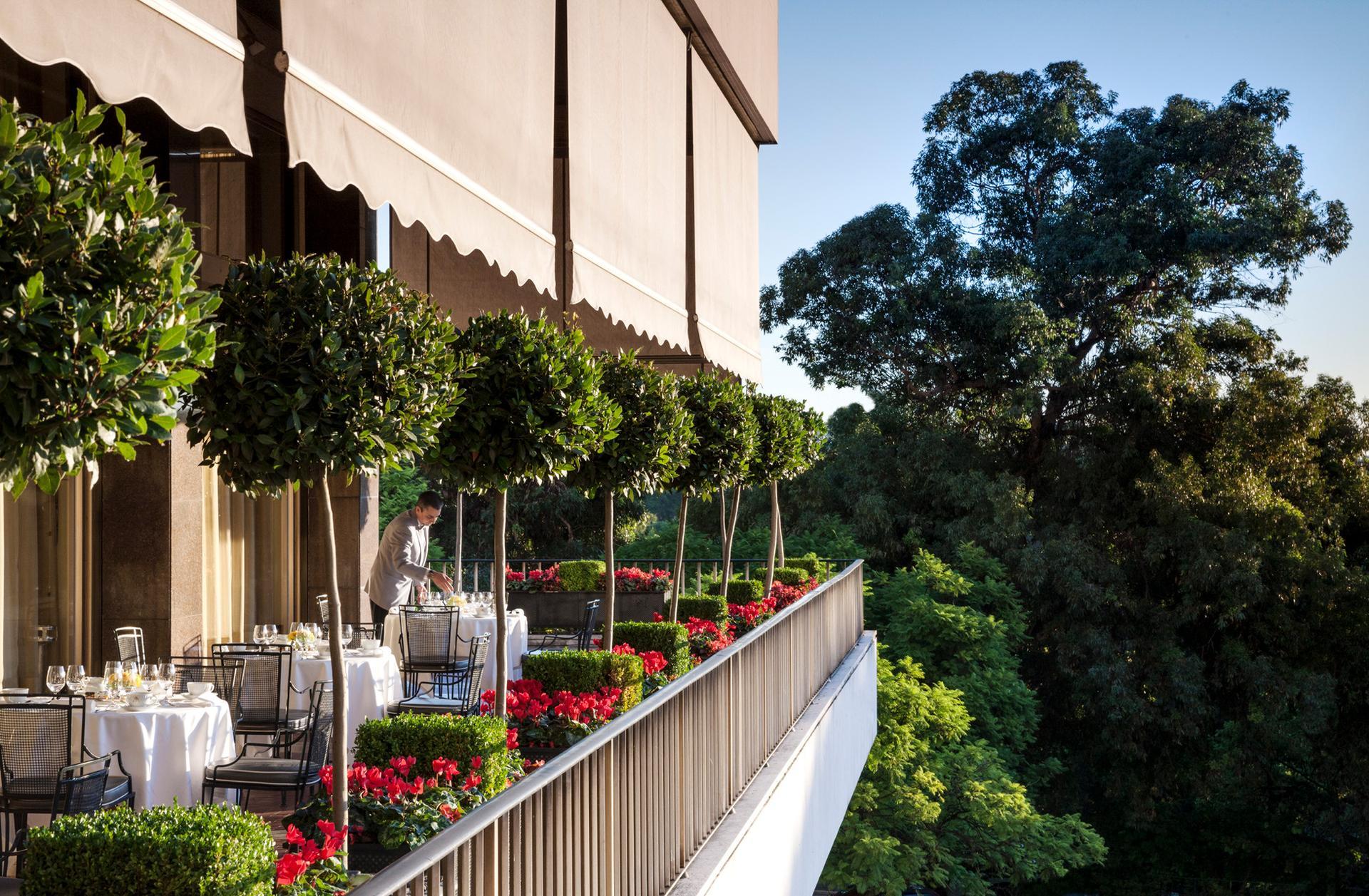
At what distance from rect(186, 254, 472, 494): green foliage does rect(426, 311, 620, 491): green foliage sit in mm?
1543

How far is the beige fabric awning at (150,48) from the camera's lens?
3049mm

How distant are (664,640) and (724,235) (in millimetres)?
4239

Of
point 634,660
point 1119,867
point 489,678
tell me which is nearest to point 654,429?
point 634,660

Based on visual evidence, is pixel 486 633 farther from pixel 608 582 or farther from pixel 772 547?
pixel 772 547

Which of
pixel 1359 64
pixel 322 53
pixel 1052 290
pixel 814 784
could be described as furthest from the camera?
pixel 1359 64

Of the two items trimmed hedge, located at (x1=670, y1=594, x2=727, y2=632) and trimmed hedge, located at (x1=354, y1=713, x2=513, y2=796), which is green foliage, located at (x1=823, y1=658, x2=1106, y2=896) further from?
trimmed hedge, located at (x1=354, y1=713, x2=513, y2=796)

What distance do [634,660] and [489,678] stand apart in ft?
10.6

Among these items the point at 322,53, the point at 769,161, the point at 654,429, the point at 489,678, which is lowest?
the point at 489,678

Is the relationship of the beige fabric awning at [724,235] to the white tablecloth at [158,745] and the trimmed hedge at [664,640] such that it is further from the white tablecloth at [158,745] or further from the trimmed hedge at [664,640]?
the white tablecloth at [158,745]

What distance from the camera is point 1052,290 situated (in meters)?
31.5

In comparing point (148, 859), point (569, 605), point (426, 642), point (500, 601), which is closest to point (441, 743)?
point (500, 601)

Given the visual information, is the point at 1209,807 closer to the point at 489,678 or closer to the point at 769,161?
the point at 769,161

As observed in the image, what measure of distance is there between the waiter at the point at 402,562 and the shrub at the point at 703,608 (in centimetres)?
307

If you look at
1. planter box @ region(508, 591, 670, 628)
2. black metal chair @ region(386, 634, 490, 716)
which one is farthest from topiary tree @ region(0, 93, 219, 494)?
planter box @ region(508, 591, 670, 628)
